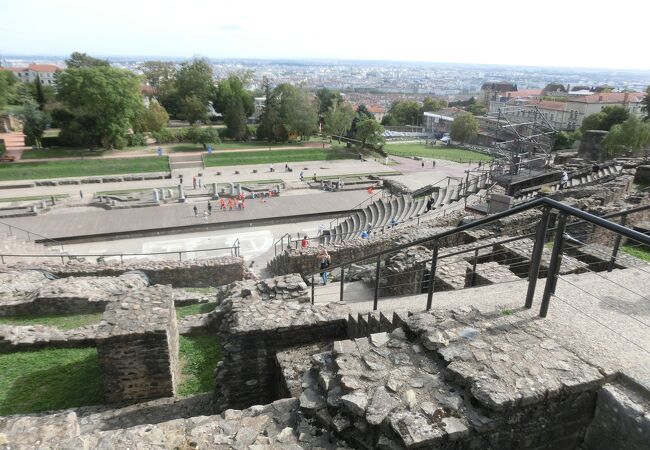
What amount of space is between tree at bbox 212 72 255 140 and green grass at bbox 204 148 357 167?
9265 millimetres

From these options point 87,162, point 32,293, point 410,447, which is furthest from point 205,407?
point 87,162

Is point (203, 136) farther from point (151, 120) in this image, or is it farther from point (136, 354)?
point (136, 354)

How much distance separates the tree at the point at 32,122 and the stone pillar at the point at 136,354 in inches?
1777

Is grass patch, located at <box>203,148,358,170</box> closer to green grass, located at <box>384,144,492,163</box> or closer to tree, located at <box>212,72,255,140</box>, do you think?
tree, located at <box>212,72,255,140</box>

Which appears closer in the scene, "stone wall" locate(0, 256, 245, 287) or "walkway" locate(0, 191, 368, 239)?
"stone wall" locate(0, 256, 245, 287)

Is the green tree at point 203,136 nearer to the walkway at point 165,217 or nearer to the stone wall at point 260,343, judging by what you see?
the walkway at point 165,217

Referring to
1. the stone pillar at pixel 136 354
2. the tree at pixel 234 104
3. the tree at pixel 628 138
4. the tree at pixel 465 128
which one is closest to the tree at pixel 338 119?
the tree at pixel 234 104

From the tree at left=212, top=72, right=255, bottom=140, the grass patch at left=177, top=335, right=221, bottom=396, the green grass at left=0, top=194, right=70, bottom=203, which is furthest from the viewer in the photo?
the tree at left=212, top=72, right=255, bottom=140

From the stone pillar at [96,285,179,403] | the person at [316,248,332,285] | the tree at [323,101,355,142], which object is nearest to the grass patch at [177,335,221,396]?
the stone pillar at [96,285,179,403]

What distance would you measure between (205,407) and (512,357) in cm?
458

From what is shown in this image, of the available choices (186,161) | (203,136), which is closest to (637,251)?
(186,161)

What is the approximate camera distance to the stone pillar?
6289 mm

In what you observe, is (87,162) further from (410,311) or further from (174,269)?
(410,311)

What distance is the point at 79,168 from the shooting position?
3625cm
